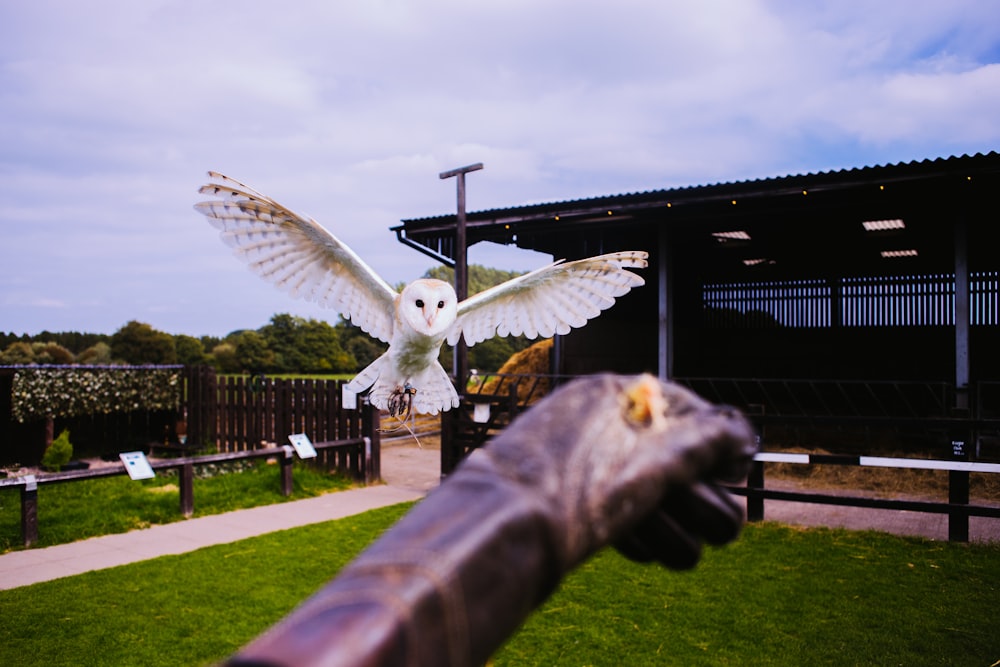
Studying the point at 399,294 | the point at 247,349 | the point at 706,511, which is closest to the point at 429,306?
the point at 399,294

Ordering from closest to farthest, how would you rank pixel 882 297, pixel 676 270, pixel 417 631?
pixel 417 631 → pixel 882 297 → pixel 676 270

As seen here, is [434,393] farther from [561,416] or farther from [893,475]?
[893,475]

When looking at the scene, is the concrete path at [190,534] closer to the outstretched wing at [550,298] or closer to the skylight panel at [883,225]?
the outstretched wing at [550,298]

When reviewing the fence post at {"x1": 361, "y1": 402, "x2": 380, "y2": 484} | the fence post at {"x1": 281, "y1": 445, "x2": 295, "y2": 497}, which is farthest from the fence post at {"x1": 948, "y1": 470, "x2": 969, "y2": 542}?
the fence post at {"x1": 281, "y1": 445, "x2": 295, "y2": 497}

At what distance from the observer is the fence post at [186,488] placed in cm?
662

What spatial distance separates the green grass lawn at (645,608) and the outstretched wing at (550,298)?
2.09 meters

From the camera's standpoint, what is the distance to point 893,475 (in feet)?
28.5

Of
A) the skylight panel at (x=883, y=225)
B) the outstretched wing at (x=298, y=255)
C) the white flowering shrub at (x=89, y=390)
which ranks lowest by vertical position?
the white flowering shrub at (x=89, y=390)

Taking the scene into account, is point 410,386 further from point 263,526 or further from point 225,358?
point 225,358

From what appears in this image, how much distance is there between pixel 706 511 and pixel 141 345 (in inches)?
792

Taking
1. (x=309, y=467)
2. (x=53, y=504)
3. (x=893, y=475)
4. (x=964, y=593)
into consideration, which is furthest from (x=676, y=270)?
(x=53, y=504)

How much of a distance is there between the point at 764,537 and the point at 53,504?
686 cm

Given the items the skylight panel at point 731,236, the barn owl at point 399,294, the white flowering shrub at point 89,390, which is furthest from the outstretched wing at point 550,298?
the white flowering shrub at point 89,390

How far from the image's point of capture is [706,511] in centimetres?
78
